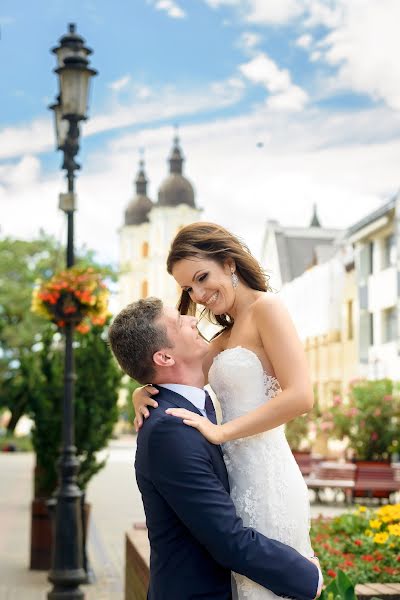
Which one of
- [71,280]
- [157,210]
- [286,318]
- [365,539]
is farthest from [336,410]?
[157,210]

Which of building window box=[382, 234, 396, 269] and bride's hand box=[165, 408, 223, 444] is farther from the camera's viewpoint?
building window box=[382, 234, 396, 269]

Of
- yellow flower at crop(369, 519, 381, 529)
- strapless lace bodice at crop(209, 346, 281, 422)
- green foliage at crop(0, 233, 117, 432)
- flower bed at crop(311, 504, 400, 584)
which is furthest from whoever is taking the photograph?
green foliage at crop(0, 233, 117, 432)

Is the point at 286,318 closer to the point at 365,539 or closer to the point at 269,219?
Result: the point at 365,539

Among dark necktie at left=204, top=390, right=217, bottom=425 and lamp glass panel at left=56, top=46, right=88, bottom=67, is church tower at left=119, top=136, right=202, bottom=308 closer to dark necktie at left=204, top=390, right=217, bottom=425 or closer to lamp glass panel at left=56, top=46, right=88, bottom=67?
lamp glass panel at left=56, top=46, right=88, bottom=67

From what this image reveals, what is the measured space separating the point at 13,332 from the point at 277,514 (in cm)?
5281

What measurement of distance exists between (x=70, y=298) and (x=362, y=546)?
518 centimetres

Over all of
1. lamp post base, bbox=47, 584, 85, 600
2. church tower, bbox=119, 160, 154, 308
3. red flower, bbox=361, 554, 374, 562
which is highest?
church tower, bbox=119, 160, 154, 308

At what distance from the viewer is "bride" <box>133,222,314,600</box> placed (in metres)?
3.39

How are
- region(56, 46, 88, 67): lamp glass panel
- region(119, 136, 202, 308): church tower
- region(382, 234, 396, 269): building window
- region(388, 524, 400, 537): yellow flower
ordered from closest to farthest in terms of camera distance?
1. region(388, 524, 400, 537): yellow flower
2. region(56, 46, 88, 67): lamp glass panel
3. region(382, 234, 396, 269): building window
4. region(119, 136, 202, 308): church tower

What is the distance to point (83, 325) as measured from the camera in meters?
12.4

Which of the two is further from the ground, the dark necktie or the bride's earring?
the bride's earring

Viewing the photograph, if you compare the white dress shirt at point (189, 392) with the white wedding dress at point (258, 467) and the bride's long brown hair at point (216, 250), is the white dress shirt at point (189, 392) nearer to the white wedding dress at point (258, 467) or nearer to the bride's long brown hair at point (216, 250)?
Result: the white wedding dress at point (258, 467)

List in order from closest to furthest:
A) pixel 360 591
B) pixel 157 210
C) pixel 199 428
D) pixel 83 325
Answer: pixel 199 428, pixel 360 591, pixel 83 325, pixel 157 210

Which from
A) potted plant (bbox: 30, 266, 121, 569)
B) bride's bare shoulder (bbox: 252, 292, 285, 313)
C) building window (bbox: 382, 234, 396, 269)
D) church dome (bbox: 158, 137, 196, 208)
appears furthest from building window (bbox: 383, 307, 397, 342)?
church dome (bbox: 158, 137, 196, 208)
